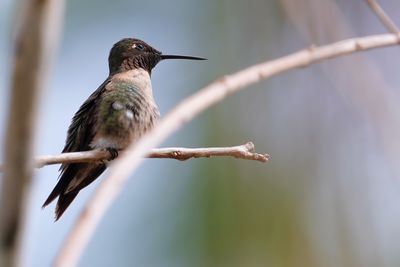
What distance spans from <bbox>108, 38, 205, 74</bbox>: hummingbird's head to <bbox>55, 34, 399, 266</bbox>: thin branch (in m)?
3.13

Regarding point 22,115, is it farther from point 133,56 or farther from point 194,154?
point 133,56

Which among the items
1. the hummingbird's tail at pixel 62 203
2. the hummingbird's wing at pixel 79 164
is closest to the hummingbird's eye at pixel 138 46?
the hummingbird's wing at pixel 79 164

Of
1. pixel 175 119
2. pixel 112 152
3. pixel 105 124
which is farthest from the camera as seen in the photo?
pixel 105 124

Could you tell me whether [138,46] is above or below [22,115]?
above

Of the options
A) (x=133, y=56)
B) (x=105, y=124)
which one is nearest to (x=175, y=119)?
(x=105, y=124)

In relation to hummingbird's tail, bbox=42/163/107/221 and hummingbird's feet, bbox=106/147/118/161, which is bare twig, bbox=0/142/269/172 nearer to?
hummingbird's feet, bbox=106/147/118/161

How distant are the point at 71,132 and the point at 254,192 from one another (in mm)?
1333

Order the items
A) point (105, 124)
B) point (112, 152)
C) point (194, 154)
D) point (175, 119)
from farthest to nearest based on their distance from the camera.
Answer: point (105, 124)
point (112, 152)
point (194, 154)
point (175, 119)

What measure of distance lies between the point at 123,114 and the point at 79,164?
0.36 metres

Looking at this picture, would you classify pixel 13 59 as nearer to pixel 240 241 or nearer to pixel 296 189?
pixel 296 189

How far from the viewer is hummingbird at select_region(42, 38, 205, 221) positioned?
347cm

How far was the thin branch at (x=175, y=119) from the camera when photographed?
2.39 feet

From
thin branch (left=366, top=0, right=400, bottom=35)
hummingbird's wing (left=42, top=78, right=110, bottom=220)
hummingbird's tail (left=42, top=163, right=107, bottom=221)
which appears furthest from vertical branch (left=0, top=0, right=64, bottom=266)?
hummingbird's tail (left=42, top=163, right=107, bottom=221)

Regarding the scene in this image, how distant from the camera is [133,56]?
4.38 meters
